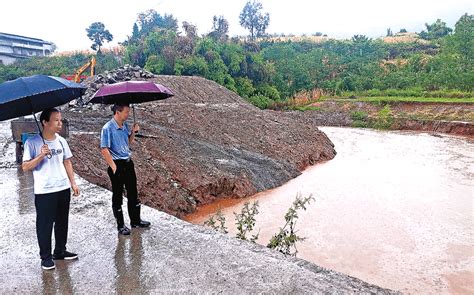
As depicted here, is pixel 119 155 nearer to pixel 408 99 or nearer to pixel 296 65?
pixel 408 99

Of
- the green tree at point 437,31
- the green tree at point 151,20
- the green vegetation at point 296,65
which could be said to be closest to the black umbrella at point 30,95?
the green vegetation at point 296,65

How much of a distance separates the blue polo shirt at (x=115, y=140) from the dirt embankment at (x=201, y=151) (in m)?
4.17

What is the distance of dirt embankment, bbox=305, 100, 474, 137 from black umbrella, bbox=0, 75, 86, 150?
79.7 ft

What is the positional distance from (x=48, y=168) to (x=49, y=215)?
1.52 feet

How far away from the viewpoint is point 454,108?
2562 cm

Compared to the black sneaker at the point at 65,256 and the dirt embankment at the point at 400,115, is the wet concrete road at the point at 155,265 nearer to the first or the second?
the black sneaker at the point at 65,256

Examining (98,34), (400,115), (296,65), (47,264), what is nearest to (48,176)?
(47,264)

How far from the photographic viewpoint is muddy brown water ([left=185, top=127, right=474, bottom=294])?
22.5 feet

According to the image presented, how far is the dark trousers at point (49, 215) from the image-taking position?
3770 mm

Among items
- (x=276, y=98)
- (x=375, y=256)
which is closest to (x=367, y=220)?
(x=375, y=256)

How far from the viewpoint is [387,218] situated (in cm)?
925

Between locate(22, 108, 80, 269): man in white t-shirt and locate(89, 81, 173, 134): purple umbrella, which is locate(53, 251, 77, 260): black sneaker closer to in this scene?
locate(22, 108, 80, 269): man in white t-shirt

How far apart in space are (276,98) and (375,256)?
90.0 feet

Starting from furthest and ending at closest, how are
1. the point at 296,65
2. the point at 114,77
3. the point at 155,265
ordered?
the point at 296,65 < the point at 114,77 < the point at 155,265
